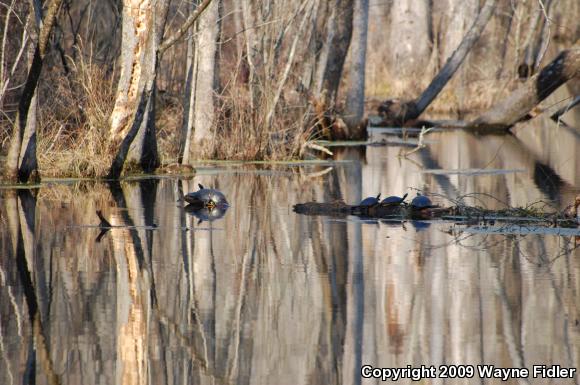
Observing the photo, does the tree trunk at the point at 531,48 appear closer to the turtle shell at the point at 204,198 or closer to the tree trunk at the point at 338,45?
the tree trunk at the point at 338,45

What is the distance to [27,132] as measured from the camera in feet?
46.5

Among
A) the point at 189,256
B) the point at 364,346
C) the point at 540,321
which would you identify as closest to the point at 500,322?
the point at 540,321

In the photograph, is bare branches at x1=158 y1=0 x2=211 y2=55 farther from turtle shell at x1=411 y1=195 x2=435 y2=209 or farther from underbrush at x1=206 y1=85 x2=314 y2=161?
turtle shell at x1=411 y1=195 x2=435 y2=209

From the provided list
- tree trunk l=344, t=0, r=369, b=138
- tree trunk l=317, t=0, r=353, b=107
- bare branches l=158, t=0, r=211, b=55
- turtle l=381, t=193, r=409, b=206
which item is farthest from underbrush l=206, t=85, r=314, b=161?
turtle l=381, t=193, r=409, b=206

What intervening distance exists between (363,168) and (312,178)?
1943 mm

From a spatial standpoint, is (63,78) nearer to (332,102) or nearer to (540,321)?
(332,102)

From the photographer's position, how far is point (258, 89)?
19.4 meters

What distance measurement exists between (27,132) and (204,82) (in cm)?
→ 517

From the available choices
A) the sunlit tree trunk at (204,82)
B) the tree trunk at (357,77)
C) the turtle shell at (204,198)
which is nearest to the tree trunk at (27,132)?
the turtle shell at (204,198)

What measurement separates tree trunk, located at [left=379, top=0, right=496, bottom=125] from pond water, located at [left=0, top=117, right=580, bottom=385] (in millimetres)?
17519

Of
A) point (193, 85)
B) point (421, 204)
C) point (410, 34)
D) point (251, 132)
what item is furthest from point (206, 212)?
point (410, 34)

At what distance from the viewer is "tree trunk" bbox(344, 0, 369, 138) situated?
85.2ft

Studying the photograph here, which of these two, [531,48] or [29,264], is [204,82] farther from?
Result: [531,48]

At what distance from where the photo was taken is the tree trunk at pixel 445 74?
1180 inches
